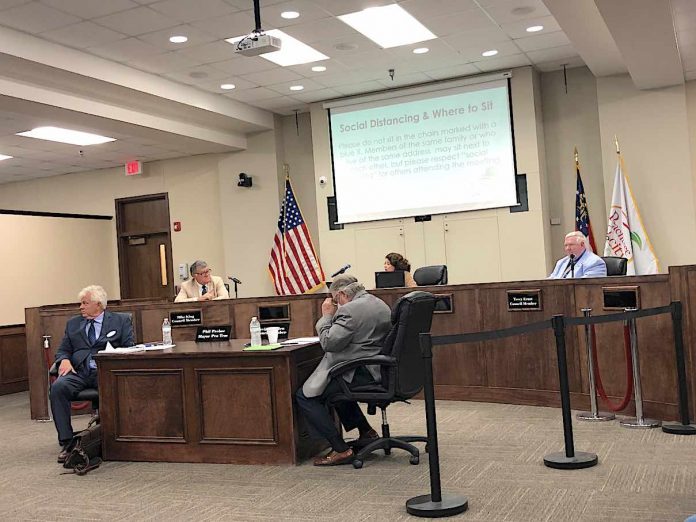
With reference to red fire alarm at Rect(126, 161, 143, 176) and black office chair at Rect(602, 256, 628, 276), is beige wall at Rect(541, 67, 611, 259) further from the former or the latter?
red fire alarm at Rect(126, 161, 143, 176)

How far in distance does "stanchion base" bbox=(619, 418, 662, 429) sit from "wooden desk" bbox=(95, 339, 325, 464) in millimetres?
2044

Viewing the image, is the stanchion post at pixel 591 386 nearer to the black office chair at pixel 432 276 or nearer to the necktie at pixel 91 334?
the black office chair at pixel 432 276

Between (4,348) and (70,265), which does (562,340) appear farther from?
(70,265)

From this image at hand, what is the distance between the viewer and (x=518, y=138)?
9.72 m

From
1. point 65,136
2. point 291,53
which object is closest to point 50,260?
point 65,136

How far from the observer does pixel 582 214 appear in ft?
31.8

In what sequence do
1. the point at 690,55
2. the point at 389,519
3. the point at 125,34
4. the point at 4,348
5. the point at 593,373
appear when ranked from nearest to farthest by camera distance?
the point at 389,519
the point at 593,373
the point at 125,34
the point at 690,55
the point at 4,348

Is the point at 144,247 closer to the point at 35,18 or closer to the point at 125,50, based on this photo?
the point at 125,50

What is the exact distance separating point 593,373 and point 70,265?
8.58m

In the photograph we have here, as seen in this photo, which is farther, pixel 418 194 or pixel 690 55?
pixel 418 194

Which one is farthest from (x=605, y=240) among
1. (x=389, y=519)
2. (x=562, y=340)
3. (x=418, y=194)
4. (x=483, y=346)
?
(x=389, y=519)

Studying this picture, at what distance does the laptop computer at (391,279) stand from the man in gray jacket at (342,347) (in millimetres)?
2591

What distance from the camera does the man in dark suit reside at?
5621 millimetres

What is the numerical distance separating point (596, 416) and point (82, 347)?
12.0 ft
